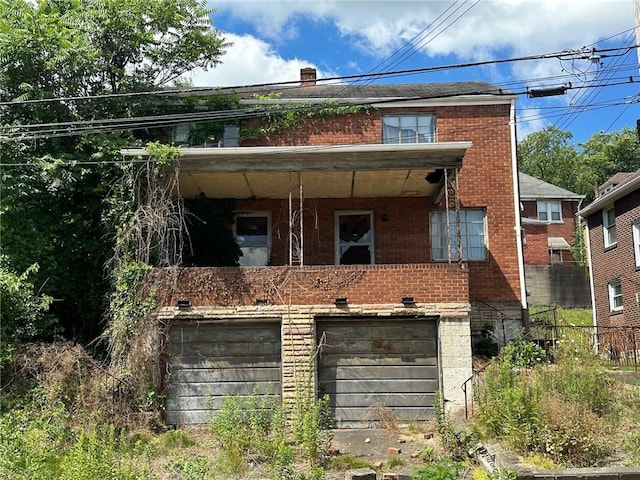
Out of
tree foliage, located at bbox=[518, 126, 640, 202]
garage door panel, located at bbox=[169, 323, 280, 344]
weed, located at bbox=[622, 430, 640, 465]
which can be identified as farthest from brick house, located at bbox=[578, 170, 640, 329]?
tree foliage, located at bbox=[518, 126, 640, 202]

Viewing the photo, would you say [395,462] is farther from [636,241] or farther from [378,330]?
[636,241]

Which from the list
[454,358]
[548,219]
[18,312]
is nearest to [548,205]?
[548,219]

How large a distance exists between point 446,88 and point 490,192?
12.9ft

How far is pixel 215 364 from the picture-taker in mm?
13312

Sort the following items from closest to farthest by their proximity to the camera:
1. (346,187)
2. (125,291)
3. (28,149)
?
(125,291) < (28,149) < (346,187)

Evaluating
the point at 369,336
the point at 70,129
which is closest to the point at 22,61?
the point at 70,129

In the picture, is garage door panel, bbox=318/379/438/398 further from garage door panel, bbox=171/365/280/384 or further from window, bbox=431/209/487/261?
window, bbox=431/209/487/261

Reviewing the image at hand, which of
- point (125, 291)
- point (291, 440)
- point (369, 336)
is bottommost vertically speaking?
point (291, 440)

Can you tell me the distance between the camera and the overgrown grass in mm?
9156

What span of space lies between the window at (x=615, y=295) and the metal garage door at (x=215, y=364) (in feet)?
47.3

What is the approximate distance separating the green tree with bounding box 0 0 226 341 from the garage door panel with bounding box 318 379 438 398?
5.49 meters

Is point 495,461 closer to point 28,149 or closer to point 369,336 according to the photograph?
point 369,336

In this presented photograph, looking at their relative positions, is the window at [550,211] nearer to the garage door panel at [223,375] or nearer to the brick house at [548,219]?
the brick house at [548,219]

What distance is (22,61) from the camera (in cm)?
1510
